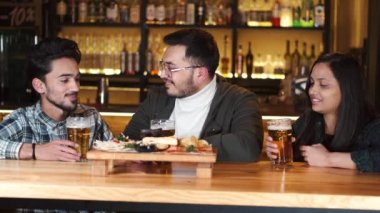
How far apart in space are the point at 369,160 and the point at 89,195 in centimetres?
105

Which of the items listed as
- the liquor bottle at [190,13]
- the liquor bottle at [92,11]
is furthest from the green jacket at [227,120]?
the liquor bottle at [92,11]

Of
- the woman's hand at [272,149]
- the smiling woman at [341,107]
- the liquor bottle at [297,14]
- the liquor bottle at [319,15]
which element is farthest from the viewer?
the liquor bottle at [297,14]

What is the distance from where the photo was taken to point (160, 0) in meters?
6.88

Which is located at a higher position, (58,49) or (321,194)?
(58,49)

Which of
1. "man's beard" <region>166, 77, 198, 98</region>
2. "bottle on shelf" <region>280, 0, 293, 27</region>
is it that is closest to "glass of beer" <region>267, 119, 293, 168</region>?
"man's beard" <region>166, 77, 198, 98</region>

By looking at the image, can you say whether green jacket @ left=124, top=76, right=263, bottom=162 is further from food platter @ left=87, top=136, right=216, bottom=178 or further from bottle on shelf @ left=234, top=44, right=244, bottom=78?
bottle on shelf @ left=234, top=44, right=244, bottom=78

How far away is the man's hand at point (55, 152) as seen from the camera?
8.68 ft

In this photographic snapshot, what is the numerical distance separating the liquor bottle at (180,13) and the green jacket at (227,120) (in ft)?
11.4

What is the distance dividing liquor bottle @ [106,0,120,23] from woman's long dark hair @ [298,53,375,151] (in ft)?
13.6

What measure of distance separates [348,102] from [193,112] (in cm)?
70

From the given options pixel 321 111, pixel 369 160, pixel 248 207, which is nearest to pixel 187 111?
pixel 321 111

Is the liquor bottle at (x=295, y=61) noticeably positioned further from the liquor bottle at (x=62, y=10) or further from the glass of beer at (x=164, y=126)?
the glass of beer at (x=164, y=126)

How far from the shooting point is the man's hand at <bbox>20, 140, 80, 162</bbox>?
2646 millimetres

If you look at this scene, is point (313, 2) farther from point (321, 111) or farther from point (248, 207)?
point (248, 207)
